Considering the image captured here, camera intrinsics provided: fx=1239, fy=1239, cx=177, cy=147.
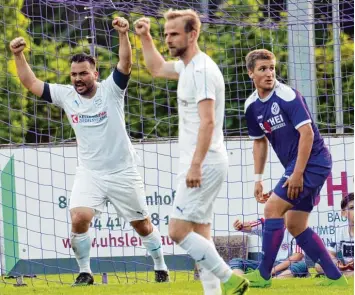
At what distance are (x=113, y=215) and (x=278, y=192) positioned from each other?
4015mm

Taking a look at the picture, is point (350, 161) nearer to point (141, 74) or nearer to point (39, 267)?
point (39, 267)

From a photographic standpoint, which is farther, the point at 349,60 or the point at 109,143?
the point at 349,60

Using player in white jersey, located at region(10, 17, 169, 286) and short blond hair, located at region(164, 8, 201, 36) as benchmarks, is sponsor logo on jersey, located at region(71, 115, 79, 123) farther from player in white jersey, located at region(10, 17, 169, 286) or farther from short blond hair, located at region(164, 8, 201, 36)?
short blond hair, located at region(164, 8, 201, 36)

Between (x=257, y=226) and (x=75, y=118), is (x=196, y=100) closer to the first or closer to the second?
(x=75, y=118)

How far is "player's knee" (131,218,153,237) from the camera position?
10828 mm

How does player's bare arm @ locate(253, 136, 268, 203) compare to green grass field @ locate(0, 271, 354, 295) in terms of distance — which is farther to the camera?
player's bare arm @ locate(253, 136, 268, 203)

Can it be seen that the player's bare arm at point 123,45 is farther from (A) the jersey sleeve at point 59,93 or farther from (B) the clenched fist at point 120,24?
(A) the jersey sleeve at point 59,93

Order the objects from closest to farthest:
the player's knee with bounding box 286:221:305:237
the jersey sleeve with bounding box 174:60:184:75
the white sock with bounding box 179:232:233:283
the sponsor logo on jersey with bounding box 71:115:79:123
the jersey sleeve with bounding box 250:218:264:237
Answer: the white sock with bounding box 179:232:233:283 → the jersey sleeve with bounding box 174:60:184:75 → the player's knee with bounding box 286:221:305:237 → the sponsor logo on jersey with bounding box 71:115:79:123 → the jersey sleeve with bounding box 250:218:264:237

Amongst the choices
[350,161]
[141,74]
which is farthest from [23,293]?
[141,74]

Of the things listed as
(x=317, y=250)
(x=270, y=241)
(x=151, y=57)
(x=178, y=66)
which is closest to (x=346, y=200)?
(x=317, y=250)

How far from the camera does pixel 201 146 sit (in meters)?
8.14

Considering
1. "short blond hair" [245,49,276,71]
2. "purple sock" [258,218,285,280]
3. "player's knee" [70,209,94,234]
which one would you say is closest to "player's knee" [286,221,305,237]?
"purple sock" [258,218,285,280]

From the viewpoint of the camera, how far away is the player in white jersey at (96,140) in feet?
34.4

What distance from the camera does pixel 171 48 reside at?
8.56 m
